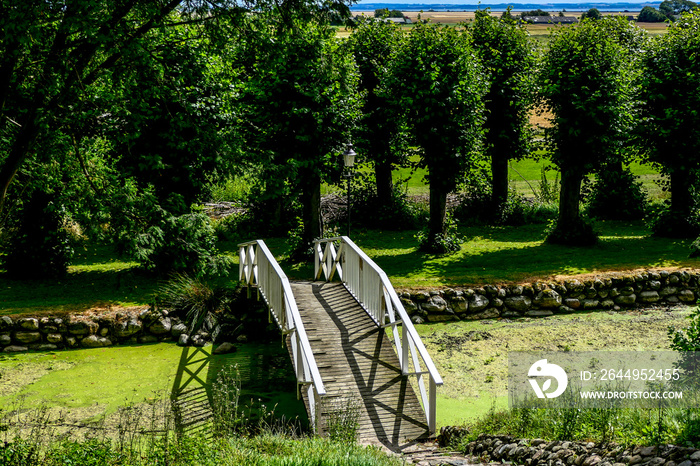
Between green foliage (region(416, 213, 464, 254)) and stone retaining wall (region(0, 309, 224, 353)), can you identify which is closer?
stone retaining wall (region(0, 309, 224, 353))

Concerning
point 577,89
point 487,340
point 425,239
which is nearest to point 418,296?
point 487,340

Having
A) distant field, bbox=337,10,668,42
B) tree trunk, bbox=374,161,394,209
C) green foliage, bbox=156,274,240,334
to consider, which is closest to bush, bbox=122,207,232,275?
green foliage, bbox=156,274,240,334

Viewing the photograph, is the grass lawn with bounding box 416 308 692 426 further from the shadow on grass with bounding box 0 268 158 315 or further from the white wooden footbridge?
the shadow on grass with bounding box 0 268 158 315

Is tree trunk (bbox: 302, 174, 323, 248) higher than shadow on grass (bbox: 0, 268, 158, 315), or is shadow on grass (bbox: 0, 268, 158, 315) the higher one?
tree trunk (bbox: 302, 174, 323, 248)

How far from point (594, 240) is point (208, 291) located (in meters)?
11.1

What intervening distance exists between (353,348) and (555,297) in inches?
248

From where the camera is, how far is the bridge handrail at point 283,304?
9952mm

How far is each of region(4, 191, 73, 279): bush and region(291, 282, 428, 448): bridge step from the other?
7.62 m

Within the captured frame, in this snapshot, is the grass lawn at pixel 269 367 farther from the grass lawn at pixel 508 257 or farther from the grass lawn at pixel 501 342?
the grass lawn at pixel 508 257

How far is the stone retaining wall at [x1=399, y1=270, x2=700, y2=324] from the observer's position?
1585 centimetres

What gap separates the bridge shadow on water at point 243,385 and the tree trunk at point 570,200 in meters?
9.88

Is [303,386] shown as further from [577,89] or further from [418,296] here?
[577,89]

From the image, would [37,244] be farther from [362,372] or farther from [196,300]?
[362,372]

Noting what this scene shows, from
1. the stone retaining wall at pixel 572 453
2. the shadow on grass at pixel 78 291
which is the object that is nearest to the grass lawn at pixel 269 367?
the shadow on grass at pixel 78 291
